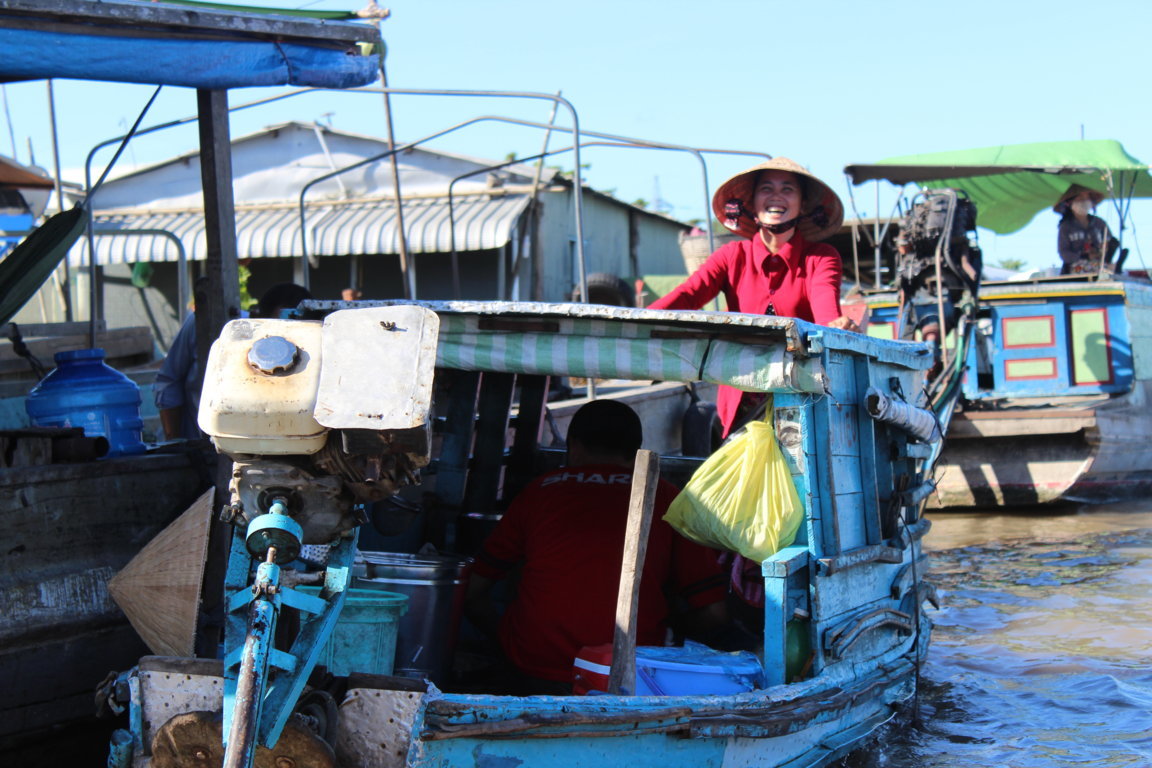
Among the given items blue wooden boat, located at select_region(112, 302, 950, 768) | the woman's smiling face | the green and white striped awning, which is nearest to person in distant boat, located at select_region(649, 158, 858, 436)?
the woman's smiling face

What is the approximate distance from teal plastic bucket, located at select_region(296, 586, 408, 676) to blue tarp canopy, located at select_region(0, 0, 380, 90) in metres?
2.30

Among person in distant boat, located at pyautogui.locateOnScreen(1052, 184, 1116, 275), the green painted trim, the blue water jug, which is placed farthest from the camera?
person in distant boat, located at pyautogui.locateOnScreen(1052, 184, 1116, 275)

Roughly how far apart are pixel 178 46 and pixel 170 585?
206 centimetres

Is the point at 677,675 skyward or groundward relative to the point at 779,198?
groundward

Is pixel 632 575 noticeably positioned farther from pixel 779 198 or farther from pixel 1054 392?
pixel 1054 392

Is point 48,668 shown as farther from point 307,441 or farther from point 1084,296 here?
point 1084,296

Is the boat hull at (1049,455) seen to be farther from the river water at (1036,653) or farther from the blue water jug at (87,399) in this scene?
the blue water jug at (87,399)

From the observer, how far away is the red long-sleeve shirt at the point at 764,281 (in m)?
4.69

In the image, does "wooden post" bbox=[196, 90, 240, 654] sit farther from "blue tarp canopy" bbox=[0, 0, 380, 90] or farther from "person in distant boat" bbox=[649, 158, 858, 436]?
"person in distant boat" bbox=[649, 158, 858, 436]

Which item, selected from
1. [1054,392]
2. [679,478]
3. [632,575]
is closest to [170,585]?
[632,575]

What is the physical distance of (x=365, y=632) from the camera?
3.32 metres

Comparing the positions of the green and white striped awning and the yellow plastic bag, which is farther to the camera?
the yellow plastic bag

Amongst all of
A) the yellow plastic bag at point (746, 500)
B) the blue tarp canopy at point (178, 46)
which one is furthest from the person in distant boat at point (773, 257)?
the blue tarp canopy at point (178, 46)

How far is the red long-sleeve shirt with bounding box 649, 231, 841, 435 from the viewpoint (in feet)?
15.4
